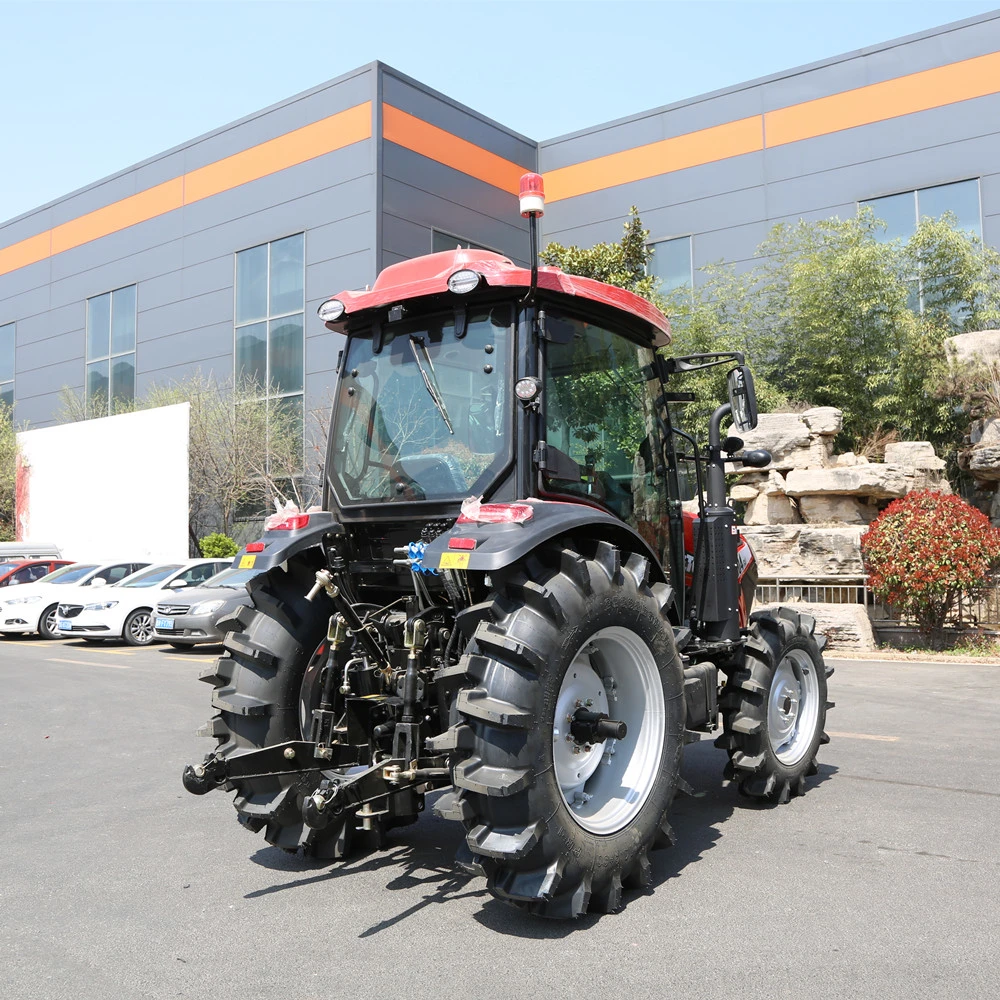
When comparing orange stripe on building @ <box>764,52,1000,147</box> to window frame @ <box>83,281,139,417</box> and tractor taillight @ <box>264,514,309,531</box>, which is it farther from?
tractor taillight @ <box>264,514,309,531</box>

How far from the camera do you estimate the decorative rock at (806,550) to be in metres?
14.4

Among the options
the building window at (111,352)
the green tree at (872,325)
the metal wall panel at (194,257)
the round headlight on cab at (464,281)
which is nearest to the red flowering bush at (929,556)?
the green tree at (872,325)

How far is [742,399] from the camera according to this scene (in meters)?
5.04

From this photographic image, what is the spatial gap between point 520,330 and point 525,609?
1305 millimetres

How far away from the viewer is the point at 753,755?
208 inches

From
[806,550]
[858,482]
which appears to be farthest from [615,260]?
[806,550]

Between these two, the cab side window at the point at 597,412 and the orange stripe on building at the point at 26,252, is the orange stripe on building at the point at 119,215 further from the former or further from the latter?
the cab side window at the point at 597,412

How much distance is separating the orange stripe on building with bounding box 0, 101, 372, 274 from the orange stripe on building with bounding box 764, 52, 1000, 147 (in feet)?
34.2

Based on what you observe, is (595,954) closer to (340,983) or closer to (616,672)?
(340,983)

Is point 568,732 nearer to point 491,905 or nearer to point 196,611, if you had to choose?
point 491,905

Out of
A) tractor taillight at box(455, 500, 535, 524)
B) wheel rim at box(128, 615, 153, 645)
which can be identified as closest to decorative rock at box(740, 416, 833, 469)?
wheel rim at box(128, 615, 153, 645)

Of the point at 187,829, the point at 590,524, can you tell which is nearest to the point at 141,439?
the point at 187,829

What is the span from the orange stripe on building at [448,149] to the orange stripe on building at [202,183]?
2.31 ft

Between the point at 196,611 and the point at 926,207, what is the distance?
18.1 m
